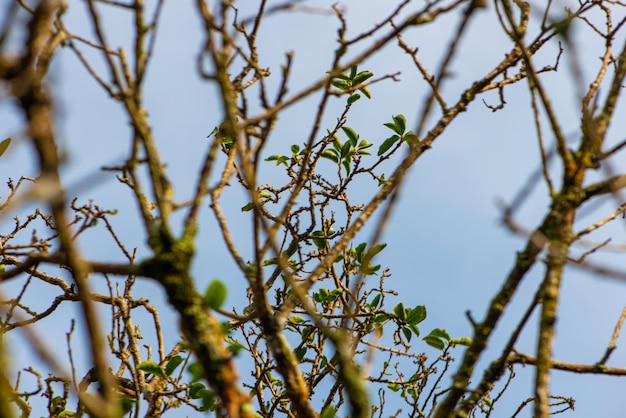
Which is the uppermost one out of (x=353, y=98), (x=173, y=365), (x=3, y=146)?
(x=353, y=98)

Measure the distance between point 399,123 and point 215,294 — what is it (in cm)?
209

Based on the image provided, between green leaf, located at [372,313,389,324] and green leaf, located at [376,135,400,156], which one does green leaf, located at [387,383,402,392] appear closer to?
green leaf, located at [372,313,389,324]

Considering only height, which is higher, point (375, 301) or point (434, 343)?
point (375, 301)

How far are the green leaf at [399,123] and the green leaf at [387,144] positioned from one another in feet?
→ 0.22

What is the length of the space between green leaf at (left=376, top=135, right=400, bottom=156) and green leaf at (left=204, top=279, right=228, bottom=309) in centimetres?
215

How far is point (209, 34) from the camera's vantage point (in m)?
1.36

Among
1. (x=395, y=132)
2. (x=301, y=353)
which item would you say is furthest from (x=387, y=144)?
(x=301, y=353)

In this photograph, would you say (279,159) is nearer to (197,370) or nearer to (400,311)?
(400,311)

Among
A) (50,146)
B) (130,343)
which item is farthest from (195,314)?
(130,343)

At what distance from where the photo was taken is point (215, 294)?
1369 millimetres

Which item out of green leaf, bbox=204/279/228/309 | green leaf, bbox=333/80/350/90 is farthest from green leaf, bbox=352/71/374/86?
green leaf, bbox=204/279/228/309

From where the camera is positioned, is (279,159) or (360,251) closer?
(360,251)

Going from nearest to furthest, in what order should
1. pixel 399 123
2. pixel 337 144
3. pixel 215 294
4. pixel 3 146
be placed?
pixel 215 294 → pixel 3 146 → pixel 399 123 → pixel 337 144

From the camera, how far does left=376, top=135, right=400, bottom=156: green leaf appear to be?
11.0 ft
